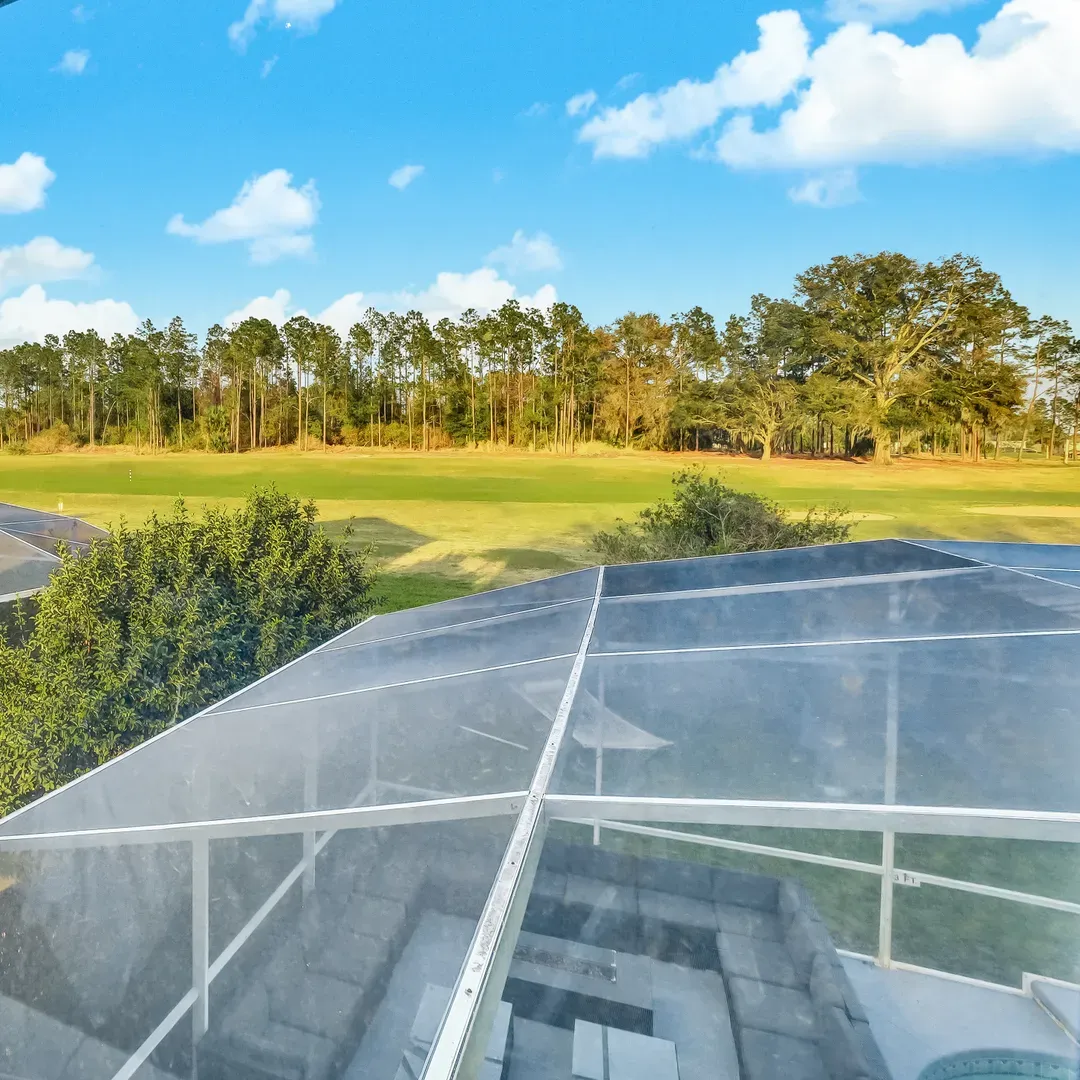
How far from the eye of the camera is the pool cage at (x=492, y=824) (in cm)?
89

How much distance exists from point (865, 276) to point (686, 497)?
372cm

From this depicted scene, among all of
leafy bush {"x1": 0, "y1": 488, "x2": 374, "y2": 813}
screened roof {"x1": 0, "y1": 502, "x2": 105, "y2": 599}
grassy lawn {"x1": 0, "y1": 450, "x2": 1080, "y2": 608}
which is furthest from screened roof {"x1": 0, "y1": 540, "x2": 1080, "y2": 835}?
grassy lawn {"x1": 0, "y1": 450, "x2": 1080, "y2": 608}

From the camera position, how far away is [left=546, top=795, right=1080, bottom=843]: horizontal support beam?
0.85m

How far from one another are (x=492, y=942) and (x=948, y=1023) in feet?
2.93

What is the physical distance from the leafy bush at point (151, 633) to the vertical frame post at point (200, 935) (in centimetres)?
274

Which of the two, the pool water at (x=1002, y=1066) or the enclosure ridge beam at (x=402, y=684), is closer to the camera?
the pool water at (x=1002, y=1066)

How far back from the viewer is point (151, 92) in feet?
31.4

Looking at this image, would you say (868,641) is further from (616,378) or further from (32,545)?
(616,378)

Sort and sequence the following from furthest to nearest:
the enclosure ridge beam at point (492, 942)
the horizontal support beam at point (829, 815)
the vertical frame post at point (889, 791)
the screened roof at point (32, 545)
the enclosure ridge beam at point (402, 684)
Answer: the screened roof at point (32, 545), the enclosure ridge beam at point (402, 684), the vertical frame post at point (889, 791), the horizontal support beam at point (829, 815), the enclosure ridge beam at point (492, 942)

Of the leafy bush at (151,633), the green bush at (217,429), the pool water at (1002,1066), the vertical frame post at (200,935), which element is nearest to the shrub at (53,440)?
the green bush at (217,429)

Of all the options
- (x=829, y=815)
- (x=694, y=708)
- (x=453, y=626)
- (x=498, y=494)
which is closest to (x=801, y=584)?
(x=453, y=626)

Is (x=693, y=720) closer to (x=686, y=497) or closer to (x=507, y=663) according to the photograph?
(x=507, y=663)

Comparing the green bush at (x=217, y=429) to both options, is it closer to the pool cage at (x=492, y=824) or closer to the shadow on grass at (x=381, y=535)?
the shadow on grass at (x=381, y=535)

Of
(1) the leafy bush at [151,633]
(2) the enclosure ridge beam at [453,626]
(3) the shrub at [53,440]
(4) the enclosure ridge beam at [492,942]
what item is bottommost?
(1) the leafy bush at [151,633]
